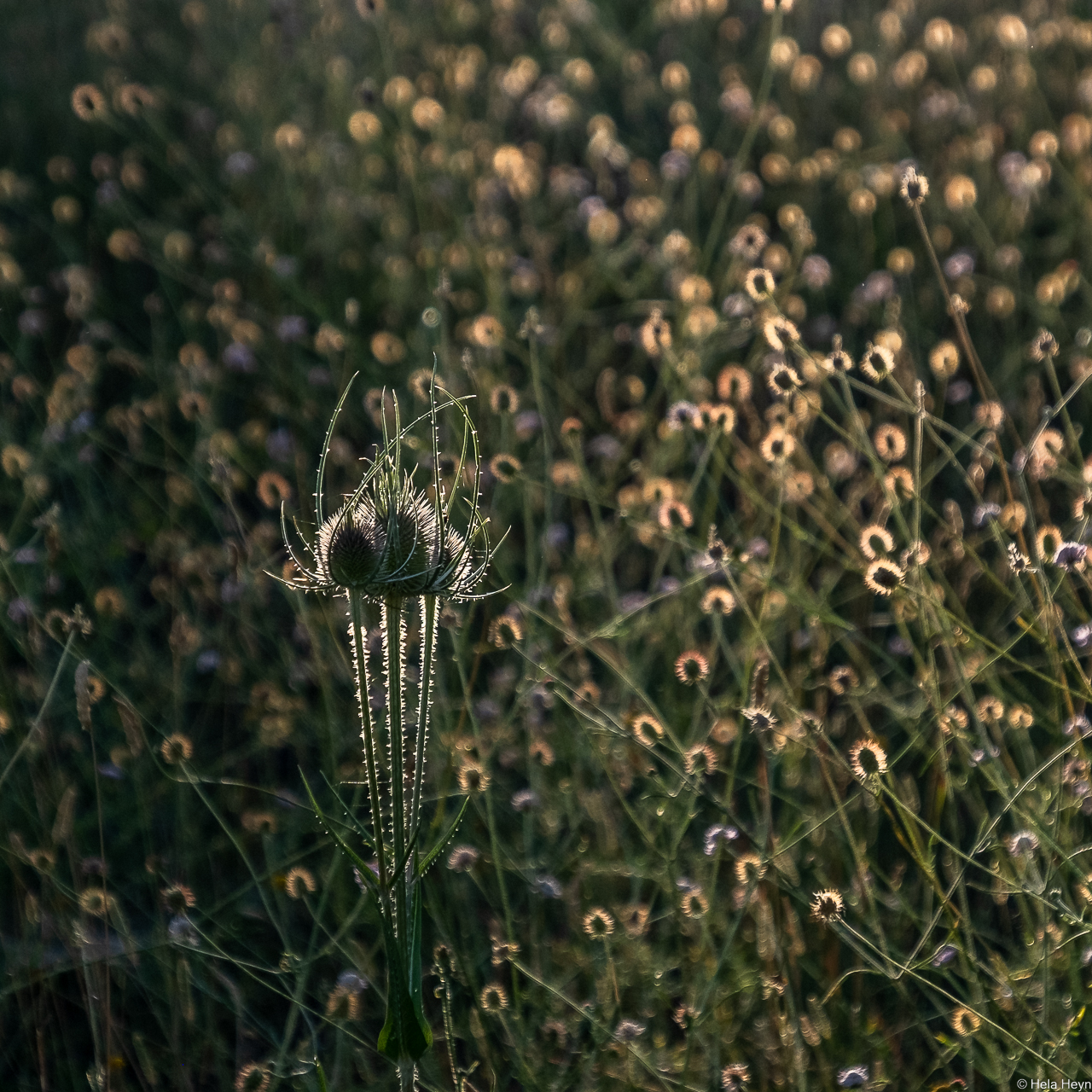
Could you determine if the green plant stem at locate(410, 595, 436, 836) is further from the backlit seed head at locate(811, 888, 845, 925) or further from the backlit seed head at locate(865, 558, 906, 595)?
the backlit seed head at locate(865, 558, 906, 595)

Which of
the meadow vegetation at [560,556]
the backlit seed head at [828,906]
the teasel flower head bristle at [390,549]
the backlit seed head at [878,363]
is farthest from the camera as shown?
the backlit seed head at [878,363]

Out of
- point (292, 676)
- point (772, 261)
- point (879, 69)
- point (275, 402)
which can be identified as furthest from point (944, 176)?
point (292, 676)

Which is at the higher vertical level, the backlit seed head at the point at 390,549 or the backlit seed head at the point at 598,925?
the backlit seed head at the point at 390,549

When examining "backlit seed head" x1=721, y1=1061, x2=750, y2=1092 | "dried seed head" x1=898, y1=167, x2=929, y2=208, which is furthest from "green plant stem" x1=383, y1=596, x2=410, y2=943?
"dried seed head" x1=898, y1=167, x2=929, y2=208

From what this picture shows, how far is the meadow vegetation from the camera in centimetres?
181

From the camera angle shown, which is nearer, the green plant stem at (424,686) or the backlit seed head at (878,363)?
the green plant stem at (424,686)

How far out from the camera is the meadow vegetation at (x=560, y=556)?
181 centimetres

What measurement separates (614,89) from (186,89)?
1735 mm

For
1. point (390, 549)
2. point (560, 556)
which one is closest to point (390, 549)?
point (390, 549)

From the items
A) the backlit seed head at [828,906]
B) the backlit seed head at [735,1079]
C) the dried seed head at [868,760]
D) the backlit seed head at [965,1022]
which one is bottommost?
the backlit seed head at [735,1079]

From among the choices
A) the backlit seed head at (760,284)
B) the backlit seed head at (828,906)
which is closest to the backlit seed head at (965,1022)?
the backlit seed head at (828,906)

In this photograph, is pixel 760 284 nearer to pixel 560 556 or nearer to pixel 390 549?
pixel 560 556

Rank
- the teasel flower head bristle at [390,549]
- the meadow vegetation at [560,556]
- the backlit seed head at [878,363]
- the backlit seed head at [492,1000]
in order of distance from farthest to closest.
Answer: the backlit seed head at [878,363], the meadow vegetation at [560,556], the backlit seed head at [492,1000], the teasel flower head bristle at [390,549]

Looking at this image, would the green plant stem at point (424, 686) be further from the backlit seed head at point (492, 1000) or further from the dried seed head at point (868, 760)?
the dried seed head at point (868, 760)
